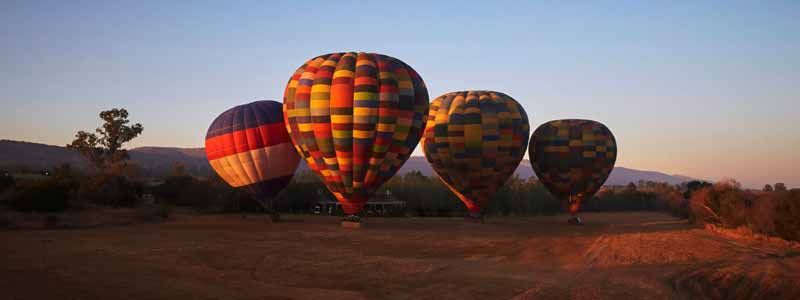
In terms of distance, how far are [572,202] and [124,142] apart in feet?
121

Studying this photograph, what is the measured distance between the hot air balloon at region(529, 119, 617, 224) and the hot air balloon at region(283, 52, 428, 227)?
789 centimetres

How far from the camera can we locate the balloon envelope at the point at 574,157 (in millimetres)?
25703

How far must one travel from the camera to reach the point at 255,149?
907 inches

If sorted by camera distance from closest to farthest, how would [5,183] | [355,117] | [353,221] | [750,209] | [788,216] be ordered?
[788,216] < [355,117] < [750,209] < [353,221] < [5,183]

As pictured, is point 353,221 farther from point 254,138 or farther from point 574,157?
point 574,157

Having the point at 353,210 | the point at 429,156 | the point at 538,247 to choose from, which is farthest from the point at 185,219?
the point at 538,247

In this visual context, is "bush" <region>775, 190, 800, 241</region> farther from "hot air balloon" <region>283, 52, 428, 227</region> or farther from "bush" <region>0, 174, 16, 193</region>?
"bush" <region>0, 174, 16, 193</region>

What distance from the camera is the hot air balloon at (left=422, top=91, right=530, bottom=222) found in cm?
2447

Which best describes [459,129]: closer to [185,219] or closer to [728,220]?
[728,220]

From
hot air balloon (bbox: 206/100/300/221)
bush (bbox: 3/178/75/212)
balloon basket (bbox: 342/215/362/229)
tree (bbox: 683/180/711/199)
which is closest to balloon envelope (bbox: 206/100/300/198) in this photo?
hot air balloon (bbox: 206/100/300/221)

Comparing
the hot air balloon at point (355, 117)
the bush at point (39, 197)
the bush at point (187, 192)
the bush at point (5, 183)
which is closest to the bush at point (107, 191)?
the bush at point (5, 183)

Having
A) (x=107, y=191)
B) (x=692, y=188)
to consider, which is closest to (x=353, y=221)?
(x=107, y=191)

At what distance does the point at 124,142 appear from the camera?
47812mm

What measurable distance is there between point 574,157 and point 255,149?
44.1 ft
